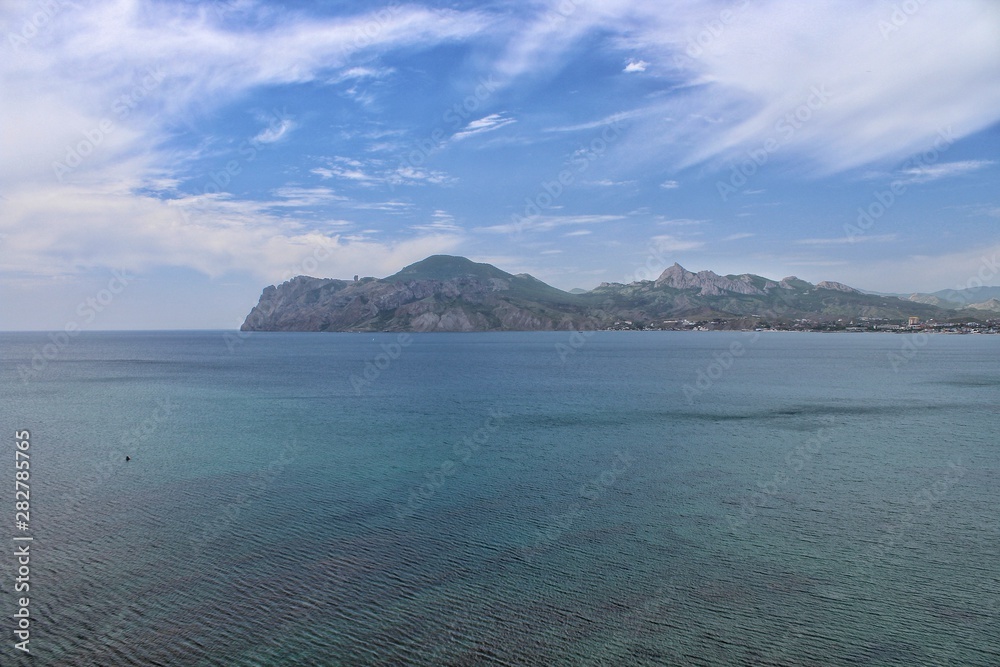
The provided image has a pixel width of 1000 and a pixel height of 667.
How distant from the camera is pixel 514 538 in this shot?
34719 millimetres

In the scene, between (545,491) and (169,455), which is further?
(169,455)

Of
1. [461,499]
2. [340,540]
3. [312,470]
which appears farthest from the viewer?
[312,470]

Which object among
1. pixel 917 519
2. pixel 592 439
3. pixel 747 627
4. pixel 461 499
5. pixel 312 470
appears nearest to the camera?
pixel 747 627

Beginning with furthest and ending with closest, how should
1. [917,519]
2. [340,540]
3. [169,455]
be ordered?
[169,455] → [917,519] → [340,540]

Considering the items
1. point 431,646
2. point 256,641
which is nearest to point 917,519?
point 431,646

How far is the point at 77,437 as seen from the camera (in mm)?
63312

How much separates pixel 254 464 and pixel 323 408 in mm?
32548

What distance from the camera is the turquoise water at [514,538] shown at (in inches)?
945

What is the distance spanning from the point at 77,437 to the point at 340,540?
46.4 meters

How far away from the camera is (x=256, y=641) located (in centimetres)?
2388

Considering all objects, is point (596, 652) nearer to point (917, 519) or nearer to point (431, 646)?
point (431, 646)

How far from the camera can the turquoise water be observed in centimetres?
2402

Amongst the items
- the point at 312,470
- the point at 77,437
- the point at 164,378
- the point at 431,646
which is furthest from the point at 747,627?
the point at 164,378

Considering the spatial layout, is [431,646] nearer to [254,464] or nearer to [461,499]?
[461,499]
